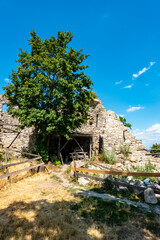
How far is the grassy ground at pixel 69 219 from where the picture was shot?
284 cm

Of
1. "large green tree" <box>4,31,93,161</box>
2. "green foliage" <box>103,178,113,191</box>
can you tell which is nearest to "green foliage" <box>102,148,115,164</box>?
"large green tree" <box>4,31,93,161</box>

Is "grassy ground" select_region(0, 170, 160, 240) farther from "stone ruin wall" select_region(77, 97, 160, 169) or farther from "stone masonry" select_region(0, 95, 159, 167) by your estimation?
"stone ruin wall" select_region(77, 97, 160, 169)

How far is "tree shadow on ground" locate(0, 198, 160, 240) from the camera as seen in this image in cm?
283

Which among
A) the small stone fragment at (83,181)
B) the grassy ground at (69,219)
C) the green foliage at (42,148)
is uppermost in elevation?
the green foliage at (42,148)

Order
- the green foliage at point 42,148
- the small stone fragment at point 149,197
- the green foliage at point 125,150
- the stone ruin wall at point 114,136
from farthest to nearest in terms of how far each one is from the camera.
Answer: the green foliage at point 125,150, the stone ruin wall at point 114,136, the green foliage at point 42,148, the small stone fragment at point 149,197

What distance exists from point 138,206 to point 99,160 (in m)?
10.8

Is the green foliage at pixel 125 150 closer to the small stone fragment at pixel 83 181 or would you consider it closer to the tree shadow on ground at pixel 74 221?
the small stone fragment at pixel 83 181

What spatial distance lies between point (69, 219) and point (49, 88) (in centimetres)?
1003

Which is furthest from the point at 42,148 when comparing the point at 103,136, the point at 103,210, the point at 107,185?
the point at 103,210

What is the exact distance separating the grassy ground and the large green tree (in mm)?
6004

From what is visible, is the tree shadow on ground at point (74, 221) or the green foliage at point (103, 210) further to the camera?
the green foliage at point (103, 210)

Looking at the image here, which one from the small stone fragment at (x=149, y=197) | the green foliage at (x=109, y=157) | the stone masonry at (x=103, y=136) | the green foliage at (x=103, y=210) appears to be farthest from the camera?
the stone masonry at (x=103, y=136)

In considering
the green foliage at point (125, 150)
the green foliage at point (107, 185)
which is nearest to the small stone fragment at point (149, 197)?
the green foliage at point (107, 185)

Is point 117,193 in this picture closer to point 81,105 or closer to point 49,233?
point 49,233
